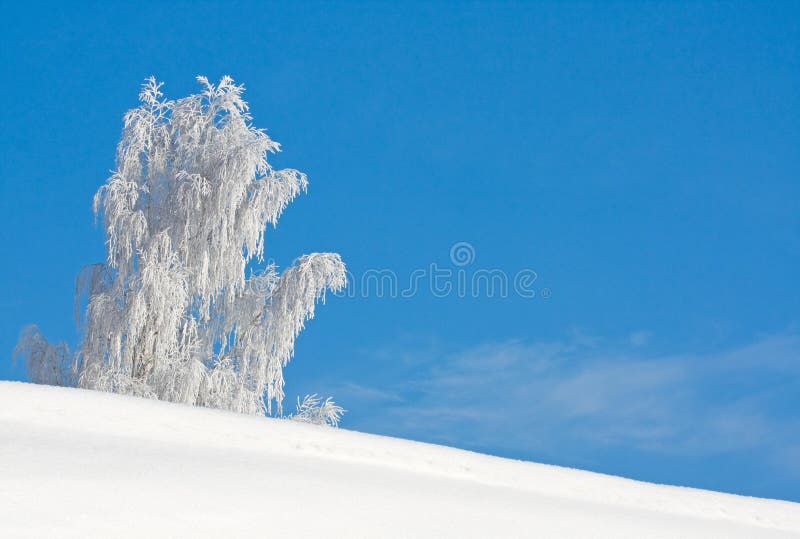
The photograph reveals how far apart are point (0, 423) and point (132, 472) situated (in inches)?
34.6

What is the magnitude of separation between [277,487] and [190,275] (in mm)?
7243

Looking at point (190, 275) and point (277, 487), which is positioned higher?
point (190, 275)

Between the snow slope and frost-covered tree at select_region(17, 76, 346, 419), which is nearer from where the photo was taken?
the snow slope

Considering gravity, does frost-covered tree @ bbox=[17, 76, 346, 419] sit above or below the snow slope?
above

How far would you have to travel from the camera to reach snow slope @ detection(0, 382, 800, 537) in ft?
9.86

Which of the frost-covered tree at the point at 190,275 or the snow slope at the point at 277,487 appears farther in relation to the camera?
the frost-covered tree at the point at 190,275

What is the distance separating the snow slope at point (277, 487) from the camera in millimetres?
3006

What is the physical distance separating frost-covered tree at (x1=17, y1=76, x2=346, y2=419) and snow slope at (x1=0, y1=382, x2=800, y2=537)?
5.78 metres

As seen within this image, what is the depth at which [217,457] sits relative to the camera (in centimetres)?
369

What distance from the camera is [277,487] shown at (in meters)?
3.39

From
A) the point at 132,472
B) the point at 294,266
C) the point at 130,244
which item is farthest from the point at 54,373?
the point at 132,472

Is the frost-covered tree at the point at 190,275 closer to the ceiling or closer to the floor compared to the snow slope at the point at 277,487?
closer to the ceiling

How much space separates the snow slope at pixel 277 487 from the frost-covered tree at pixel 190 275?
5778mm

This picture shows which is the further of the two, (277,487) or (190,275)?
(190,275)
